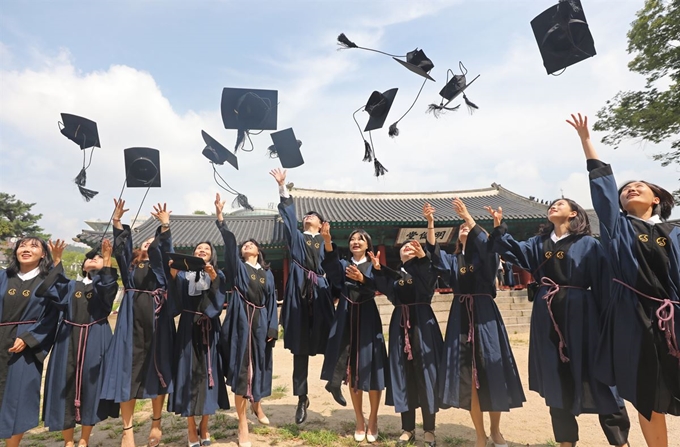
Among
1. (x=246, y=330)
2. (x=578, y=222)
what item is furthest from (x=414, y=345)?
(x=578, y=222)

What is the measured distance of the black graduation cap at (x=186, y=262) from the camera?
3.66 m

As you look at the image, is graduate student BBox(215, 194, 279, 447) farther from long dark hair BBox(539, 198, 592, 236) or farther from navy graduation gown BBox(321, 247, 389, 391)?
long dark hair BBox(539, 198, 592, 236)

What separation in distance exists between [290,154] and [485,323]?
10.1 feet

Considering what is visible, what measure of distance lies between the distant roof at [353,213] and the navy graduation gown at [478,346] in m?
10.4

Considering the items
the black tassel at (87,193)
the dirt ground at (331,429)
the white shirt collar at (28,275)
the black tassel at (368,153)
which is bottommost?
the dirt ground at (331,429)

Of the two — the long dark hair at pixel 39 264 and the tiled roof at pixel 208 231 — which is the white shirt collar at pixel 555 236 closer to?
the long dark hair at pixel 39 264

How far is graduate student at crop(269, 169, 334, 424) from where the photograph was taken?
4617mm

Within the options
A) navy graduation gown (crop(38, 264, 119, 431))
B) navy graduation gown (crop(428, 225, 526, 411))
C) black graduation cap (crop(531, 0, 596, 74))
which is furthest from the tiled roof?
black graduation cap (crop(531, 0, 596, 74))

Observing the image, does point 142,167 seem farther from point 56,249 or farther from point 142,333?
point 142,333

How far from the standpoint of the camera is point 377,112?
185 inches

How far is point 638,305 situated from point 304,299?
3.21 metres

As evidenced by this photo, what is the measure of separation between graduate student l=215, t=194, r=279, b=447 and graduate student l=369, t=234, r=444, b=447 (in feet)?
4.47

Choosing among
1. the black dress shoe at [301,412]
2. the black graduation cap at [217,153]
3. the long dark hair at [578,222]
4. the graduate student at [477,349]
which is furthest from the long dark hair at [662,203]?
the black graduation cap at [217,153]

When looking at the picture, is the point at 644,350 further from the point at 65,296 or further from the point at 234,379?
the point at 65,296
